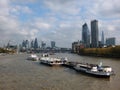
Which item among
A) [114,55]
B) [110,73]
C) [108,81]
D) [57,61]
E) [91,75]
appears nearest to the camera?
[108,81]

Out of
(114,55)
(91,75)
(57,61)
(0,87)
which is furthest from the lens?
(114,55)

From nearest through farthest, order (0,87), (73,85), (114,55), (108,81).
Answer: (0,87), (73,85), (108,81), (114,55)

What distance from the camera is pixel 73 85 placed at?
185 ft

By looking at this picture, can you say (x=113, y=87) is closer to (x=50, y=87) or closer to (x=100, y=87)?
(x=100, y=87)

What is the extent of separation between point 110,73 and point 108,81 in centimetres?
681

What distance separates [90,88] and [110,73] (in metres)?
16.9

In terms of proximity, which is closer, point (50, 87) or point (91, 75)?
point (50, 87)

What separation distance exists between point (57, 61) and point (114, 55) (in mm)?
75596

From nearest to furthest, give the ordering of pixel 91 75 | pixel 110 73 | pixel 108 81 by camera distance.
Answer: pixel 108 81
pixel 110 73
pixel 91 75

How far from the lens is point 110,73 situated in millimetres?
68875

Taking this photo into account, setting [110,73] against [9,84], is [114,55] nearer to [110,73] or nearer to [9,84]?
[110,73]

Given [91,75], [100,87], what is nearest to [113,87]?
[100,87]

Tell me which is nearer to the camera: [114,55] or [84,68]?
[84,68]

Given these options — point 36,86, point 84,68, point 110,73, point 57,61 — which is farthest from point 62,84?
point 57,61
